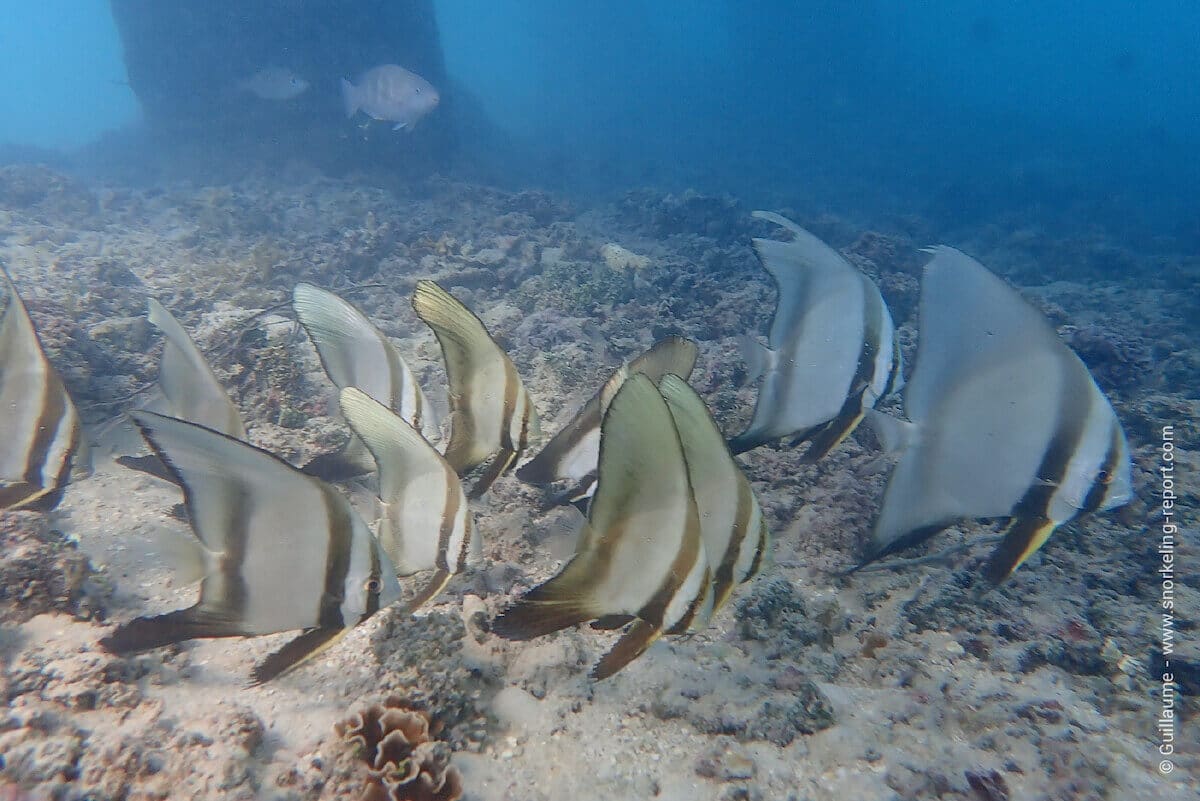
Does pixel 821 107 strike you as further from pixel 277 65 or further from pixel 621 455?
pixel 621 455

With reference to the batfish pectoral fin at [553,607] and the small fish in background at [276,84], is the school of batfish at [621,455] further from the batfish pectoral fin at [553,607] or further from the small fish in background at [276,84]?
the small fish in background at [276,84]

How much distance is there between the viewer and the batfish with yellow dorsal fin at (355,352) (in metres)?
2.85

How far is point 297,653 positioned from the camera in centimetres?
186

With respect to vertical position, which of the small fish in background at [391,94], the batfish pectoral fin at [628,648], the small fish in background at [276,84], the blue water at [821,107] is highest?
the blue water at [821,107]

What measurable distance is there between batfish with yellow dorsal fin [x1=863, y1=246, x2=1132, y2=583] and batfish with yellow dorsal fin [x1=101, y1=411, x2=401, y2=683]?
6.62ft

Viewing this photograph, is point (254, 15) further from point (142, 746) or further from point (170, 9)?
point (142, 746)

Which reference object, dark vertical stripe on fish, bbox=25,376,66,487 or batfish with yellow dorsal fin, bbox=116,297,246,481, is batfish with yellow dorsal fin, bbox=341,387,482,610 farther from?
dark vertical stripe on fish, bbox=25,376,66,487

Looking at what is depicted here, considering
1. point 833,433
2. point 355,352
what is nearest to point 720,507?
point 833,433

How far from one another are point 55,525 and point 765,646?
441cm

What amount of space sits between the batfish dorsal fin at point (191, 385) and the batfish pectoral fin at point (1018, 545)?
3428 mm

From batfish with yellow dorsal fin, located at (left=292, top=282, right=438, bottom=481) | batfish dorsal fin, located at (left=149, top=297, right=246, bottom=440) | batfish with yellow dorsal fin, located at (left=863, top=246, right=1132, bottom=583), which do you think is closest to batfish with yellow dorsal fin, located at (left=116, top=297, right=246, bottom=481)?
batfish dorsal fin, located at (left=149, top=297, right=246, bottom=440)

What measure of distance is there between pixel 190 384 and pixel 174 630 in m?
1.55

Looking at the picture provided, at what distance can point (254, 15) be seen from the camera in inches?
652

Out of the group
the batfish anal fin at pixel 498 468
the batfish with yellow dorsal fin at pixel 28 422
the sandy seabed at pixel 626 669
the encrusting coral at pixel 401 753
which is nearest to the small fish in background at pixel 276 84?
the sandy seabed at pixel 626 669
